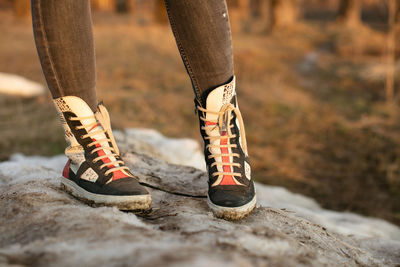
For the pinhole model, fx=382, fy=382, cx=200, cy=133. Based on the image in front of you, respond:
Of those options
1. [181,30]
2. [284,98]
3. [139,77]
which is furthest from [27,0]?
[181,30]

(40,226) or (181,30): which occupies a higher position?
(181,30)

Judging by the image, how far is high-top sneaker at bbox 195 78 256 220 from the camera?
1.37 m

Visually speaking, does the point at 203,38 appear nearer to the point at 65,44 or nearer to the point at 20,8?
the point at 65,44

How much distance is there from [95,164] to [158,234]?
17.4 inches

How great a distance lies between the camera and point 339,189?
3.23 meters

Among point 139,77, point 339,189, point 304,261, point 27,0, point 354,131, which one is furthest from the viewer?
point 27,0

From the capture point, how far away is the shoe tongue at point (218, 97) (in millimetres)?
1379

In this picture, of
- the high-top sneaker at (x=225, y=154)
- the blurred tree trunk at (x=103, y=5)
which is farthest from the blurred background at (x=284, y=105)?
the blurred tree trunk at (x=103, y=5)

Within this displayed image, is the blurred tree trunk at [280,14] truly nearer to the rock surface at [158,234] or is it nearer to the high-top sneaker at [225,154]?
the rock surface at [158,234]

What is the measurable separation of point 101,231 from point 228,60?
28.5 inches

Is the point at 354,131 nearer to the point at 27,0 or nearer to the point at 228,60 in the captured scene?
the point at 228,60

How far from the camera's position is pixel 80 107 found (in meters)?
1.38

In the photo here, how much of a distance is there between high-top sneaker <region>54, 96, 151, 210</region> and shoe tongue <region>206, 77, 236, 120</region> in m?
0.38

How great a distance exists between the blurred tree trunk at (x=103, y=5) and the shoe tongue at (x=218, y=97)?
17.1 meters
